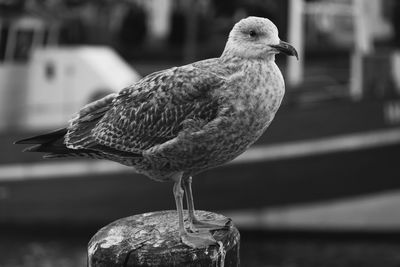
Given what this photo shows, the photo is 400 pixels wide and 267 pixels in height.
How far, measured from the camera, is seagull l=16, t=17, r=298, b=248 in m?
3.44

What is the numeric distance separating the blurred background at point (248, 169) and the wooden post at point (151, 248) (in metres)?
9.51

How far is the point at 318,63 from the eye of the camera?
19344 millimetres

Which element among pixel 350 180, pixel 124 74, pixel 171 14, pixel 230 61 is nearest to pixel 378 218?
pixel 350 180

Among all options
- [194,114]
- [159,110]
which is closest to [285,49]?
[194,114]

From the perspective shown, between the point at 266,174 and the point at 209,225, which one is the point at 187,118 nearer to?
the point at 209,225

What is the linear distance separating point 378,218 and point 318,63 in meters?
6.24

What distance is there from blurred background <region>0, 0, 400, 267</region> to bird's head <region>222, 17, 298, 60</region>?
9499mm

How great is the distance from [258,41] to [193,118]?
48 cm

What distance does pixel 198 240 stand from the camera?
10.5ft

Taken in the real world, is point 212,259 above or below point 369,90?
A: above

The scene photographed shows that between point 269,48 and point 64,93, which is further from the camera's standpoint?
point 64,93

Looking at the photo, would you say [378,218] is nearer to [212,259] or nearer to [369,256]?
[369,256]

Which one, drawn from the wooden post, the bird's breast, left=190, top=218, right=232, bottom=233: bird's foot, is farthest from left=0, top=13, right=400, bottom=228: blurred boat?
the wooden post

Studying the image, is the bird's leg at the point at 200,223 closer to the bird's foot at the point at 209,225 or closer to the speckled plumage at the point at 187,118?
the bird's foot at the point at 209,225
